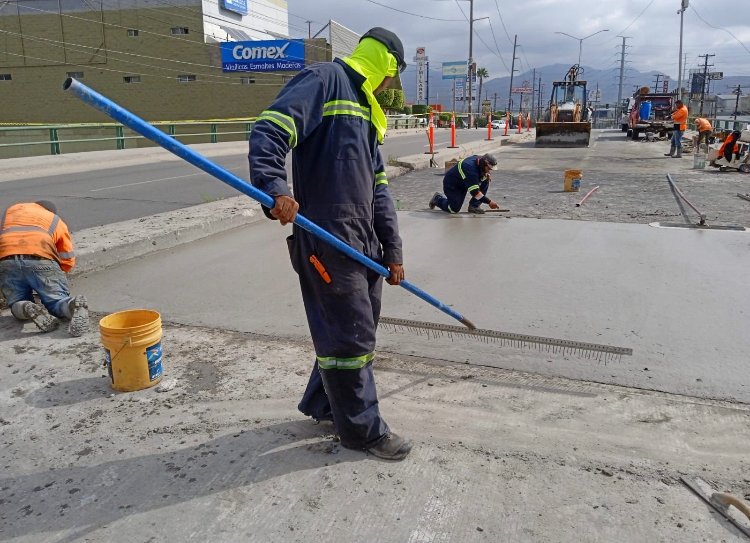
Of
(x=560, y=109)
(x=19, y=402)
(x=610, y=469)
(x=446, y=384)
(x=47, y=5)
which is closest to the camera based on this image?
(x=610, y=469)

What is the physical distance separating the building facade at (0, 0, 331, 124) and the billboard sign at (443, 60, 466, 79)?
6997cm

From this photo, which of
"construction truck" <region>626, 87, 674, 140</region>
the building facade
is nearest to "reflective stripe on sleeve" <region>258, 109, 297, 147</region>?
"construction truck" <region>626, 87, 674, 140</region>

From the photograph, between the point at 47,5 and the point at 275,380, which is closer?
the point at 275,380

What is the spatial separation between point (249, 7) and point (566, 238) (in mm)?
43378

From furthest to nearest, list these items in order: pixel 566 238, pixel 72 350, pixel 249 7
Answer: pixel 249 7 → pixel 566 238 → pixel 72 350

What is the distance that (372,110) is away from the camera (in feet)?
8.61

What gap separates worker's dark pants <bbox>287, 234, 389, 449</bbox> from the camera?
8.15 feet

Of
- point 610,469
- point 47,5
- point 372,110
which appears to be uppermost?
point 47,5

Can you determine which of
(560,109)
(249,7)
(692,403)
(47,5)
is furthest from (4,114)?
(692,403)

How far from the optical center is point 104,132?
36.6 meters

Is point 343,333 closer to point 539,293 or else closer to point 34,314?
point 34,314

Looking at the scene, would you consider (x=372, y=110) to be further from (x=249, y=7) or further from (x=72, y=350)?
(x=249, y=7)

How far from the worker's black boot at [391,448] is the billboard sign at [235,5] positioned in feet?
143

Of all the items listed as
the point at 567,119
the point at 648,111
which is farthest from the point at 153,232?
the point at 648,111
